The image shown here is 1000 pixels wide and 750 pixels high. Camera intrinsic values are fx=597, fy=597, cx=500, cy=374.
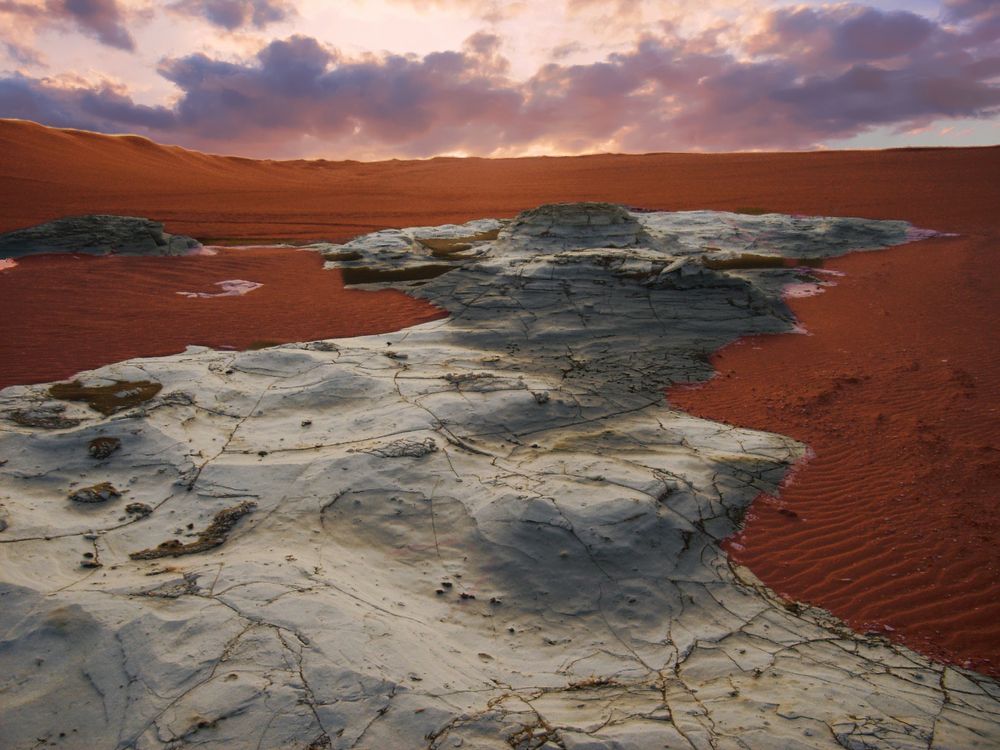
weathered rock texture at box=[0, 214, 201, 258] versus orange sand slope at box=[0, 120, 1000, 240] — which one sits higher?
orange sand slope at box=[0, 120, 1000, 240]

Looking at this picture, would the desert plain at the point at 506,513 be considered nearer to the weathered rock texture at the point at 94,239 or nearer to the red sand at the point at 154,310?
the red sand at the point at 154,310

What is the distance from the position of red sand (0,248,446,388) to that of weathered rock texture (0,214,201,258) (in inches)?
26.3

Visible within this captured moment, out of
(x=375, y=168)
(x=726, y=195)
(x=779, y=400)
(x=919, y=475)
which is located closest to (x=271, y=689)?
(x=919, y=475)

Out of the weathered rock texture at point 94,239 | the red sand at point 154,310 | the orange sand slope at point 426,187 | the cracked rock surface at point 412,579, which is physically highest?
the orange sand slope at point 426,187

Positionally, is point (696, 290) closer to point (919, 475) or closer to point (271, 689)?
point (919, 475)

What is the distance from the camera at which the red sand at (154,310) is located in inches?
438

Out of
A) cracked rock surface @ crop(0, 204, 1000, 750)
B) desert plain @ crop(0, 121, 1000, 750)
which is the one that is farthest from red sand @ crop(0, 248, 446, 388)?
cracked rock surface @ crop(0, 204, 1000, 750)

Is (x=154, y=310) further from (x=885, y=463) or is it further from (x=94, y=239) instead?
(x=885, y=463)

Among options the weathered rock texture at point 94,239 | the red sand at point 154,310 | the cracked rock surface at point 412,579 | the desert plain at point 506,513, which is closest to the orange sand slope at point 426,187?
the weathered rock texture at point 94,239

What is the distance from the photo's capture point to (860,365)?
11422 mm

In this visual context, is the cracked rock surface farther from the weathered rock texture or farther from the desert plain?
the weathered rock texture

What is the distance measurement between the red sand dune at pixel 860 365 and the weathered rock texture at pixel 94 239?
1478 mm

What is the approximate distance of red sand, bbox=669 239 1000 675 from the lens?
5.84m

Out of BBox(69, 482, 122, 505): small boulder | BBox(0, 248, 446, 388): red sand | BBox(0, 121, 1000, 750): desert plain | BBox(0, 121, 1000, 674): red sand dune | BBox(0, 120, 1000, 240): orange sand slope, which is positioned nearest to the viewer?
BBox(0, 121, 1000, 750): desert plain
